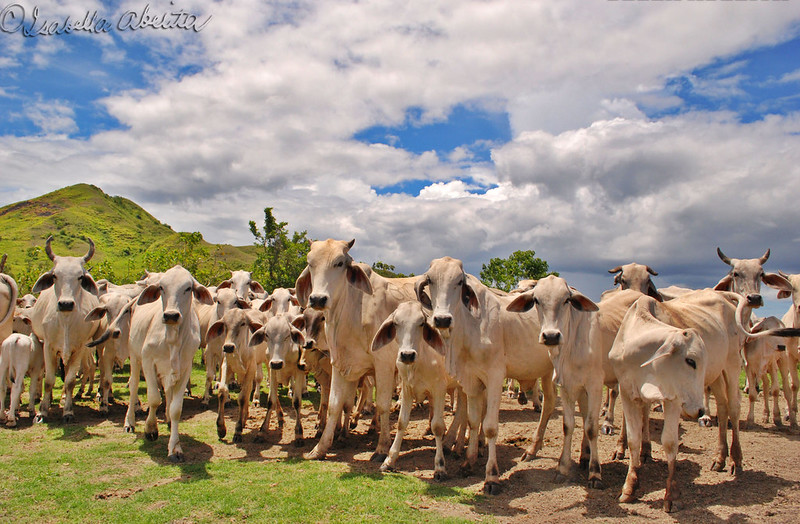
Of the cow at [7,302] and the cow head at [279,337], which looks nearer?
the cow head at [279,337]

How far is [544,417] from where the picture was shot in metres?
9.32

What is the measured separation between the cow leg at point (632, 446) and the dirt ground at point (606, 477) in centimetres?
15

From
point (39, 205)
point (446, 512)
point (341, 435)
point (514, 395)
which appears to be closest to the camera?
point (446, 512)

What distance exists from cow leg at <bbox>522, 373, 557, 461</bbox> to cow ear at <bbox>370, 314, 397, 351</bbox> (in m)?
2.88

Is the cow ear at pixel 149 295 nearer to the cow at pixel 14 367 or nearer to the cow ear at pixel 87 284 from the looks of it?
the cow ear at pixel 87 284

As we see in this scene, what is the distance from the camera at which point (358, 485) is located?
24.8ft

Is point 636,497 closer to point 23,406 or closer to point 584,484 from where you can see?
point 584,484

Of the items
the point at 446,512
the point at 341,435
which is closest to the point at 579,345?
the point at 446,512

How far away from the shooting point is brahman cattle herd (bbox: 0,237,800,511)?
722 cm

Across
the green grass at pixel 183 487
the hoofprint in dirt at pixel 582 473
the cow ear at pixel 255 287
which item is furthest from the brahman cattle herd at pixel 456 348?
the cow ear at pixel 255 287

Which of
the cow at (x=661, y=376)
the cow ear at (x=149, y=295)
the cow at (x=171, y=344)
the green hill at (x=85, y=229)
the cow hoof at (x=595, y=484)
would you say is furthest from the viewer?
the green hill at (x=85, y=229)

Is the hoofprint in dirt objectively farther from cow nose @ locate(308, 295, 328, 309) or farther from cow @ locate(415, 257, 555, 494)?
cow nose @ locate(308, 295, 328, 309)

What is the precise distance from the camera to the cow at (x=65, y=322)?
1109cm

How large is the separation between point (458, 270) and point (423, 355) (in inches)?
66.0
